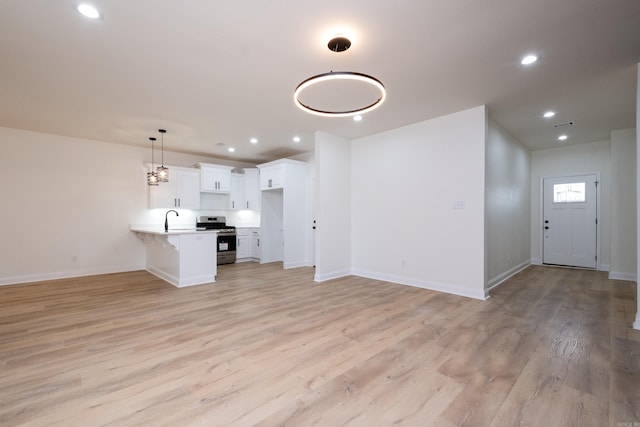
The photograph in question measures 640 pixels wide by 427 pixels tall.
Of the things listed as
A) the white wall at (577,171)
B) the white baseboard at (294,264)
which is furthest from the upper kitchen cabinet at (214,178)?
the white wall at (577,171)

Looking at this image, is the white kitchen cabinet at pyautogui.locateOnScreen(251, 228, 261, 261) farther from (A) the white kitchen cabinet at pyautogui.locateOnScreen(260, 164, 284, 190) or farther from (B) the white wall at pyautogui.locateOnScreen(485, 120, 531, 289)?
(B) the white wall at pyautogui.locateOnScreen(485, 120, 531, 289)

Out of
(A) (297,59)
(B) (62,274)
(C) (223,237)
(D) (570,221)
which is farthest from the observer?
(C) (223,237)

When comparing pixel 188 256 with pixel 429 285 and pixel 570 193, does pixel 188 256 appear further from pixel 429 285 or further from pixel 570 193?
pixel 570 193

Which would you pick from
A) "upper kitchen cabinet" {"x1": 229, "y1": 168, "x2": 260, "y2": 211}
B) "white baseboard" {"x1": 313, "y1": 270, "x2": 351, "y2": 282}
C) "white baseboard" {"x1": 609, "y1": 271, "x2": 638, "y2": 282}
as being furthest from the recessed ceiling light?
"white baseboard" {"x1": 609, "y1": 271, "x2": 638, "y2": 282}

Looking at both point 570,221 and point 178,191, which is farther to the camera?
point 178,191

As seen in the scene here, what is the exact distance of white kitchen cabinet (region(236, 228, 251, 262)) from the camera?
754 cm

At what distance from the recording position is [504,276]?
5129 mm

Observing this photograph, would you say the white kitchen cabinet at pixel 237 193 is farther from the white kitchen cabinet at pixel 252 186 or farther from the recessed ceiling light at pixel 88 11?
the recessed ceiling light at pixel 88 11

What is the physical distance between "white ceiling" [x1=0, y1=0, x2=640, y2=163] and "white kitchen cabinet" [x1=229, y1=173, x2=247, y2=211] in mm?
2939

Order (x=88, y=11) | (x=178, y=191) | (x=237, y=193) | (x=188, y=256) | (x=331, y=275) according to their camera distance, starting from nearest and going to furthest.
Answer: (x=88, y=11) < (x=188, y=256) < (x=331, y=275) < (x=178, y=191) < (x=237, y=193)

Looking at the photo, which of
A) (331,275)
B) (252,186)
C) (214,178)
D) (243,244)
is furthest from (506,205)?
(214,178)

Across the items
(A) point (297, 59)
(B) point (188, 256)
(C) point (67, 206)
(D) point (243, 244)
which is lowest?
(D) point (243, 244)

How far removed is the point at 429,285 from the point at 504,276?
1654mm

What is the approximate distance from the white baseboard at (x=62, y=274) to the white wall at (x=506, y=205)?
23.8 ft
